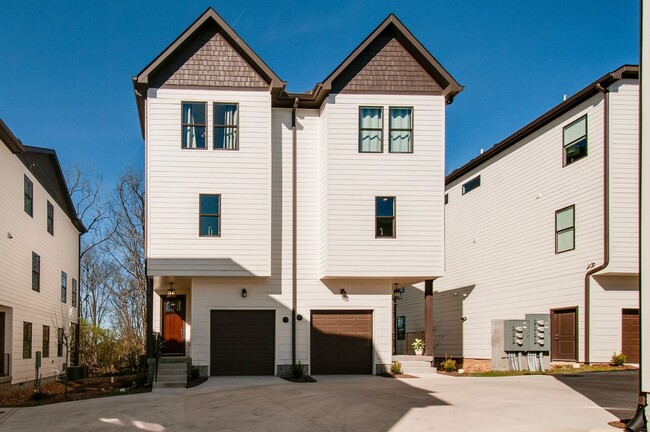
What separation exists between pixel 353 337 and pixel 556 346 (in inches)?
271

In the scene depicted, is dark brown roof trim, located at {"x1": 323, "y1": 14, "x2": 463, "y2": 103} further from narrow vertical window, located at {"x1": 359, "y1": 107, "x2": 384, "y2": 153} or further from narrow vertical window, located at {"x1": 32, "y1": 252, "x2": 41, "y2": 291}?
narrow vertical window, located at {"x1": 32, "y1": 252, "x2": 41, "y2": 291}

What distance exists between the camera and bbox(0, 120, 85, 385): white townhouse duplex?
2153 cm

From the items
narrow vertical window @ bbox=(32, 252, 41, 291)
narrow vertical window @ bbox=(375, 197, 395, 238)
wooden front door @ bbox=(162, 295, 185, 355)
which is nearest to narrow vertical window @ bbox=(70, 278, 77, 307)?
narrow vertical window @ bbox=(32, 252, 41, 291)

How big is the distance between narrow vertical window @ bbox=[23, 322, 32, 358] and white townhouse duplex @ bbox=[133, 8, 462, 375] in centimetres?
663

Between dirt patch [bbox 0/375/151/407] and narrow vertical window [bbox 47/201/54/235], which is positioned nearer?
dirt patch [bbox 0/375/151/407]

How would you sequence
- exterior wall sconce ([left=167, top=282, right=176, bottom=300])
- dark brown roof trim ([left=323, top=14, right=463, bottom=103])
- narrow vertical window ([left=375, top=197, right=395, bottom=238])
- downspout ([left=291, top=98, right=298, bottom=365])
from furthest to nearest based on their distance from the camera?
exterior wall sconce ([left=167, top=282, right=176, bottom=300]), downspout ([left=291, top=98, right=298, bottom=365]), dark brown roof trim ([left=323, top=14, right=463, bottom=103]), narrow vertical window ([left=375, top=197, right=395, bottom=238])

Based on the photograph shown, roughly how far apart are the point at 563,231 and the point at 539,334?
3.83m

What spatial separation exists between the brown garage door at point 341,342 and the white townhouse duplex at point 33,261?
9.63m

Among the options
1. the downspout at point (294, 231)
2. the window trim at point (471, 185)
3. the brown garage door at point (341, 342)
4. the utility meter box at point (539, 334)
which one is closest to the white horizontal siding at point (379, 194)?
the downspout at point (294, 231)

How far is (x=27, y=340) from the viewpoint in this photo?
80.0 ft

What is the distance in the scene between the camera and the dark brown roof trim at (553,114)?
19295mm

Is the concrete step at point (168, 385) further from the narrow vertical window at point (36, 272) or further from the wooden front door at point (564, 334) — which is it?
the wooden front door at point (564, 334)

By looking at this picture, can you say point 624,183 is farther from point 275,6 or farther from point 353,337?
point 275,6

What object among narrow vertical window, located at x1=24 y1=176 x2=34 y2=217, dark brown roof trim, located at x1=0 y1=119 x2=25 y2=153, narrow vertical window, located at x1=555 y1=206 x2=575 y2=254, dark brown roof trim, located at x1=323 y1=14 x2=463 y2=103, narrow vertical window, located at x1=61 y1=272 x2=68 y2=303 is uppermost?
dark brown roof trim, located at x1=323 y1=14 x2=463 y2=103
